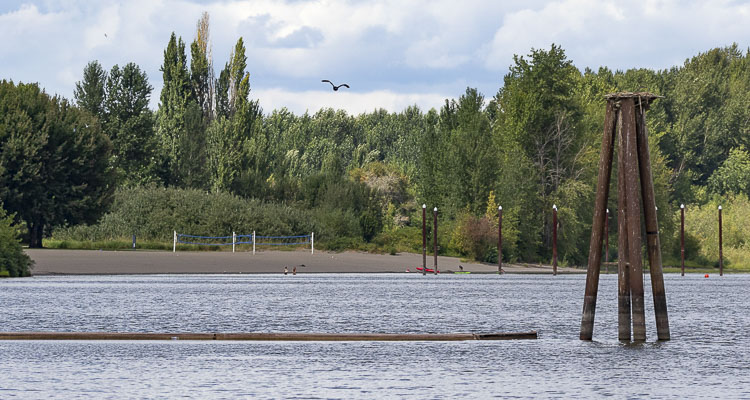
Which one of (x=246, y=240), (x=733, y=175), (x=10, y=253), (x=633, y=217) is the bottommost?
(x=10, y=253)

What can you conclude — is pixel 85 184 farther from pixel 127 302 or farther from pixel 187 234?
pixel 127 302

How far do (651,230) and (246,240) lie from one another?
67077mm

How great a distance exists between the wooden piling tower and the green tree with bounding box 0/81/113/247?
60404 mm

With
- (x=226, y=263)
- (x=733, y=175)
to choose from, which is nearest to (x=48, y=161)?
(x=226, y=263)

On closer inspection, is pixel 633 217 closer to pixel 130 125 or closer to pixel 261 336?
pixel 261 336

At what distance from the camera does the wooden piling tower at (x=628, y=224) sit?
26.0 metres

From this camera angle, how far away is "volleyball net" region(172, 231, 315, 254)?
3513 inches

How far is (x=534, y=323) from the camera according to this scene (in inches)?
1320

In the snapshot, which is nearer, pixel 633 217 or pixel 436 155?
pixel 633 217

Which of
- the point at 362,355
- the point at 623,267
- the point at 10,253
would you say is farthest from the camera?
the point at 10,253

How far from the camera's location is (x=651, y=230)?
26.9 m

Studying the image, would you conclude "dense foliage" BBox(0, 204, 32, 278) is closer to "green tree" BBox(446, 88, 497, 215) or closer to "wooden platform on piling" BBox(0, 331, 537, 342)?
"wooden platform on piling" BBox(0, 331, 537, 342)

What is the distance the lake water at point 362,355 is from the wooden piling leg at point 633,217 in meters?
0.78

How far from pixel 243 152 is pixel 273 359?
76.2 metres
